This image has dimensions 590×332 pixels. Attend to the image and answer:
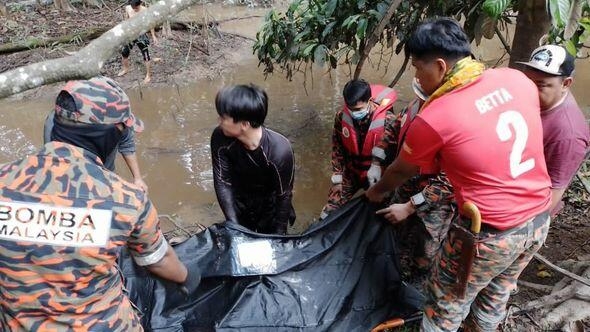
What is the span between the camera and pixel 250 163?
2.45 m

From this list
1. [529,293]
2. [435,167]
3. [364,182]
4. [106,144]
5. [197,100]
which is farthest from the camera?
[197,100]

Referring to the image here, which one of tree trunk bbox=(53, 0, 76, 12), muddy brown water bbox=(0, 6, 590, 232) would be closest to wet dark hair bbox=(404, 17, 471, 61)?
muddy brown water bbox=(0, 6, 590, 232)

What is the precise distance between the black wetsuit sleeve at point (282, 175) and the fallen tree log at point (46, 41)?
21.2 feet

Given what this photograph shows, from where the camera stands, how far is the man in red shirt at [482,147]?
1.64 meters

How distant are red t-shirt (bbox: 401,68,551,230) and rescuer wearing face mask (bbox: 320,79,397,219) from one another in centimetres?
99

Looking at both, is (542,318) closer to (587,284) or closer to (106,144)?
(587,284)

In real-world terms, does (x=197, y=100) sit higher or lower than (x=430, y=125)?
lower

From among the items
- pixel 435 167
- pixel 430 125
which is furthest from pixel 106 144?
pixel 435 167

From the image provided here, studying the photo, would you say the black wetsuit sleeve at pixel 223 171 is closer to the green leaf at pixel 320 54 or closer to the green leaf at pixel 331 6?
the green leaf at pixel 320 54

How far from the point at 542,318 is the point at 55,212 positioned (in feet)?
7.66

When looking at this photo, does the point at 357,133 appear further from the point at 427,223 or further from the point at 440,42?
the point at 440,42

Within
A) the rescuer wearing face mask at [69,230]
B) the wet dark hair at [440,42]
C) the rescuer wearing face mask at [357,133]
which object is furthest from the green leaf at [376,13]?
the rescuer wearing face mask at [69,230]

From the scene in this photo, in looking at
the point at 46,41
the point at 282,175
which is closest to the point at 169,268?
the point at 282,175

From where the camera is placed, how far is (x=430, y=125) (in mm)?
1657
